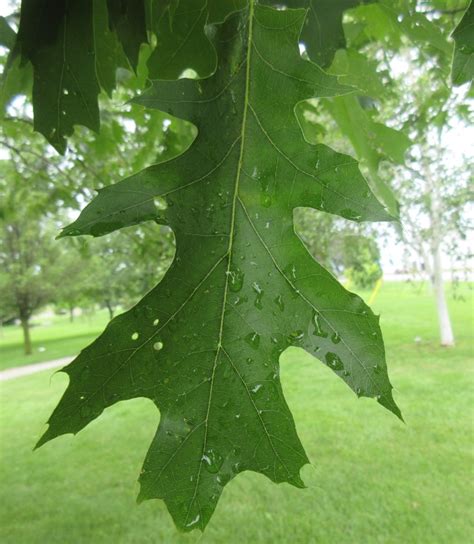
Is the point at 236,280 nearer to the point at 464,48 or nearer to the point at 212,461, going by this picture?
the point at 212,461

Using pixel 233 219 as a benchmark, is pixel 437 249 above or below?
below

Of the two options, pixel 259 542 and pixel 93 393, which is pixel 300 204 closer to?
pixel 93 393

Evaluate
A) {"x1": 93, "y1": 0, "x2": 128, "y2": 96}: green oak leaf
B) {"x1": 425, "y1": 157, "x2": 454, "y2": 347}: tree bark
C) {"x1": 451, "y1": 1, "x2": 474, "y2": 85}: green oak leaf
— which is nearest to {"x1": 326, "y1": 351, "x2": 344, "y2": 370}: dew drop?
{"x1": 451, "y1": 1, "x2": 474, "y2": 85}: green oak leaf

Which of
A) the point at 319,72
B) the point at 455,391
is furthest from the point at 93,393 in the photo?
the point at 455,391

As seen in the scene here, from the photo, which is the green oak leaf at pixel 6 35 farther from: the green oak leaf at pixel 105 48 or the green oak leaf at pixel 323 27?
the green oak leaf at pixel 323 27

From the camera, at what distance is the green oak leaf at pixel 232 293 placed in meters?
0.70

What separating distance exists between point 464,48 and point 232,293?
17.3 inches

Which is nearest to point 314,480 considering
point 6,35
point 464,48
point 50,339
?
point 6,35

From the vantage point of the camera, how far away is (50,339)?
2086cm

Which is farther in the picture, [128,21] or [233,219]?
[128,21]

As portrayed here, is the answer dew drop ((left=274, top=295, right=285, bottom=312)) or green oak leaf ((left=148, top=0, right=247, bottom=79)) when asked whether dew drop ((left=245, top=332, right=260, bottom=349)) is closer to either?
dew drop ((left=274, top=295, right=285, bottom=312))

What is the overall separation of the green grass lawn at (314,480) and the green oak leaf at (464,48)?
1655 mm

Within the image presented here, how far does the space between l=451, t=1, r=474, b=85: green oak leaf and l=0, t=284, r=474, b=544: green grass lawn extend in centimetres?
166

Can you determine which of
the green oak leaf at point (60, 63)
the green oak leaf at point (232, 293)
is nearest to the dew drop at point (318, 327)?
the green oak leaf at point (232, 293)
